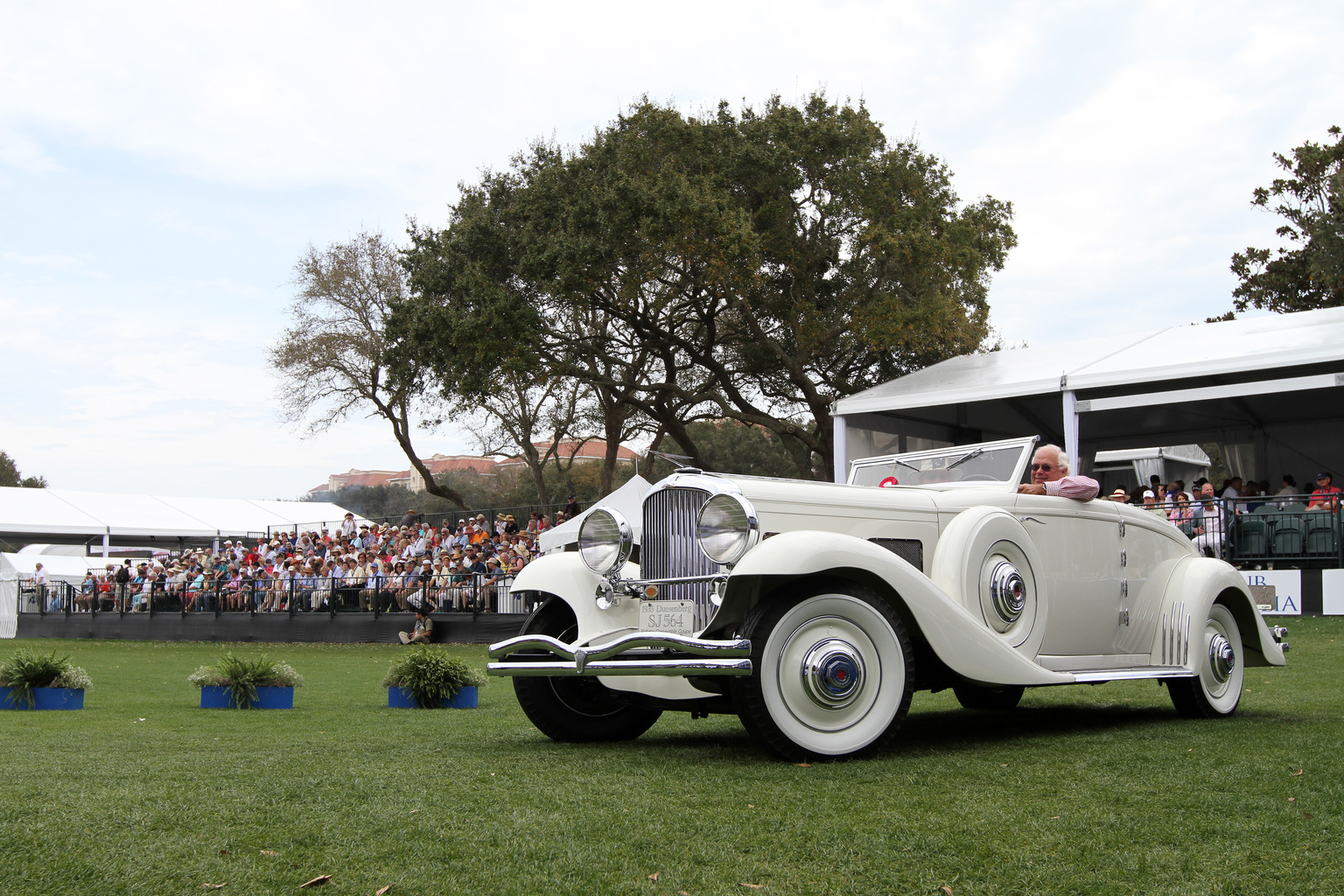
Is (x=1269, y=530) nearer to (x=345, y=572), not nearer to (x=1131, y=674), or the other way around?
(x=1131, y=674)

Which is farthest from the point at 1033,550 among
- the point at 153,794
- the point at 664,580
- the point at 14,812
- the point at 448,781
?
the point at 14,812

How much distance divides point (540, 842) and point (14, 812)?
5.75 feet

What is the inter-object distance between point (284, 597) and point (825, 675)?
21676 millimetres

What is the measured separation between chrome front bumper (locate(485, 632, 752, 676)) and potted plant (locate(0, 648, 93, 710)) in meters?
5.27

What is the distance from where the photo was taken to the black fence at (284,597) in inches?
796

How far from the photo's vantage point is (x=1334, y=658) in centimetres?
1046

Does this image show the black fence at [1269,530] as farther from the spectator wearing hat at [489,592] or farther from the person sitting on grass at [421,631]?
the person sitting on grass at [421,631]

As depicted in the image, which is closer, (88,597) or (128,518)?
(88,597)

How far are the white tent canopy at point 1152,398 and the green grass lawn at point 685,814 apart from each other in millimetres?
12265

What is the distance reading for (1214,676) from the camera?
7004 millimetres

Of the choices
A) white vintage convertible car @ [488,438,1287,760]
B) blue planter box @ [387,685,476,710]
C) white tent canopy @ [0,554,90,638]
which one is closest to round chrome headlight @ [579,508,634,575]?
white vintage convertible car @ [488,438,1287,760]

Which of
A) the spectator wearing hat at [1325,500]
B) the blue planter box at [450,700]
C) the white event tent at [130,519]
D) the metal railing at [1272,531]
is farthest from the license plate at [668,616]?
the white event tent at [130,519]

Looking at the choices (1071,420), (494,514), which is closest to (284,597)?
(494,514)

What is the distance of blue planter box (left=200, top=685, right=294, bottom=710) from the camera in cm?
918
